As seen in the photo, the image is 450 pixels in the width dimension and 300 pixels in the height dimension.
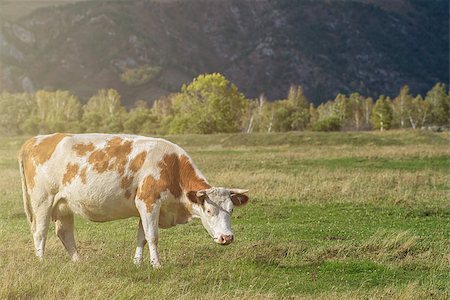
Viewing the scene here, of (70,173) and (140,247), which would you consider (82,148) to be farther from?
(140,247)

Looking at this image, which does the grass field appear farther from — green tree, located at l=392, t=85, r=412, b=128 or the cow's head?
green tree, located at l=392, t=85, r=412, b=128

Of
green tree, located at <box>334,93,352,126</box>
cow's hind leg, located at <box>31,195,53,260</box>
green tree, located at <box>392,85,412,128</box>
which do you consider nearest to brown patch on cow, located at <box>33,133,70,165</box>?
cow's hind leg, located at <box>31,195,53,260</box>

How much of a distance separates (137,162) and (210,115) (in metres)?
73.4

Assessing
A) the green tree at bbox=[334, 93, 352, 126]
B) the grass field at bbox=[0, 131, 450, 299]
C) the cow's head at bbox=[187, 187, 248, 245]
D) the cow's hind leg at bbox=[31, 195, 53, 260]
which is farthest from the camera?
the green tree at bbox=[334, 93, 352, 126]

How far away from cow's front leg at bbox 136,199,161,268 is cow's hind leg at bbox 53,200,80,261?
6.26 feet

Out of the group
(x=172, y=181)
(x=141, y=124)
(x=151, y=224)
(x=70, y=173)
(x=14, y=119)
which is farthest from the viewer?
(x=14, y=119)

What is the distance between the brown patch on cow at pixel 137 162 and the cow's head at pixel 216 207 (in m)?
1.26

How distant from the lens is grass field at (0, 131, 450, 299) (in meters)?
10.2

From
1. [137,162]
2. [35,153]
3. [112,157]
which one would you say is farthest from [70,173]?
[137,162]

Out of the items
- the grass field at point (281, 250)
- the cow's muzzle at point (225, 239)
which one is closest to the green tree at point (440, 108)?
the grass field at point (281, 250)

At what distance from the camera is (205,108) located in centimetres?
8675

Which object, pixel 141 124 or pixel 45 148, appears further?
pixel 141 124

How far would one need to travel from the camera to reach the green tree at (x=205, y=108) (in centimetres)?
8550

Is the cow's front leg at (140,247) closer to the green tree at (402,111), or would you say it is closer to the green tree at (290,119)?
the green tree at (290,119)
